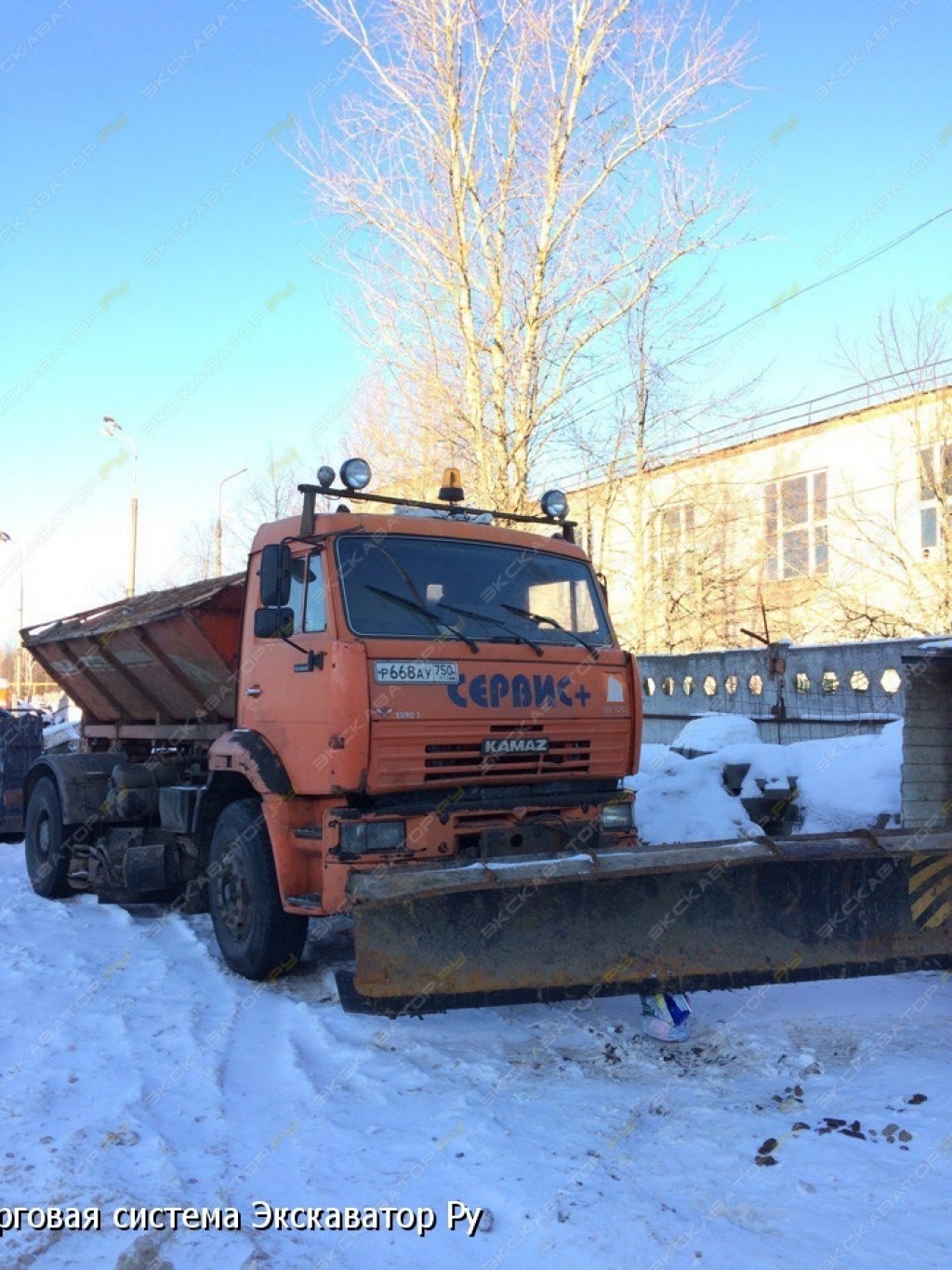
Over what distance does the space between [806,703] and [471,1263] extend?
8.49m

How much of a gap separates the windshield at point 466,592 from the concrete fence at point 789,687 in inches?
137

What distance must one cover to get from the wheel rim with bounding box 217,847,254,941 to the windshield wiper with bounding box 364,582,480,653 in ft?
5.67

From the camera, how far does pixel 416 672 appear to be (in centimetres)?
530

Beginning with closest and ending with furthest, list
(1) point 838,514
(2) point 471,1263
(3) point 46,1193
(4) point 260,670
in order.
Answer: (2) point 471,1263
(3) point 46,1193
(4) point 260,670
(1) point 838,514

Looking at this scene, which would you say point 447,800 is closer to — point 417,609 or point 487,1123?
point 417,609

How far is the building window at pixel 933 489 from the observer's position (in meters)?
17.5

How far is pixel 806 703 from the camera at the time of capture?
10.8 meters

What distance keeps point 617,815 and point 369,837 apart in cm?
156

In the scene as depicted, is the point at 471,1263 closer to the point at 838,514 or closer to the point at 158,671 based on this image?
the point at 158,671

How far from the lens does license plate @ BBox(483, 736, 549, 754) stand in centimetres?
544

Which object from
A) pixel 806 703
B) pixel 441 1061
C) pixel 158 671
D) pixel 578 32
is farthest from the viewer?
pixel 578 32

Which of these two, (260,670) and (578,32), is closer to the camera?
(260,670)

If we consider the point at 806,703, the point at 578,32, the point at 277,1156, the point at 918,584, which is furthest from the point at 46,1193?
the point at 918,584

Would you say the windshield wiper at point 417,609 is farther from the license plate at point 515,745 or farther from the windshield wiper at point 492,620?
the license plate at point 515,745
